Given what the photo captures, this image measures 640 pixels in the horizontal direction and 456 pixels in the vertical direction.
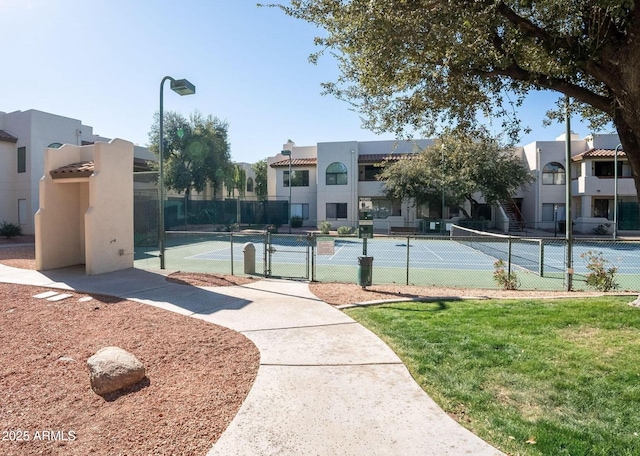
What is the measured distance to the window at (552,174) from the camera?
3744 cm

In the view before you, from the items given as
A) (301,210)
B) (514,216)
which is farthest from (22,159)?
(514,216)

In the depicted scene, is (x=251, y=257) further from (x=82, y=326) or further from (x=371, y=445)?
(x=371, y=445)

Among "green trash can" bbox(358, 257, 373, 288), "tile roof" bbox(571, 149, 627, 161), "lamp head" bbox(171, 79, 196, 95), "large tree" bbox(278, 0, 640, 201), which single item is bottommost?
"green trash can" bbox(358, 257, 373, 288)

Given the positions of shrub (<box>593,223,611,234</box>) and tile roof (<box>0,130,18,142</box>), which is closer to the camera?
tile roof (<box>0,130,18,142</box>)

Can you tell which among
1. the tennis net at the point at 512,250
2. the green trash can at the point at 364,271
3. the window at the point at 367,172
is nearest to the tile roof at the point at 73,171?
the green trash can at the point at 364,271

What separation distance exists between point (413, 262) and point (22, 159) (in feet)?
94.3

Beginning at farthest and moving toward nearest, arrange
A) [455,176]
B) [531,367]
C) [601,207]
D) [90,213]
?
[601,207] < [455,176] < [90,213] < [531,367]

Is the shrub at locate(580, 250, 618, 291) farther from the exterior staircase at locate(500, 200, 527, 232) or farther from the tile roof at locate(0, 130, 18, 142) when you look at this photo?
the tile roof at locate(0, 130, 18, 142)

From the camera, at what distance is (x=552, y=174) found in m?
37.5

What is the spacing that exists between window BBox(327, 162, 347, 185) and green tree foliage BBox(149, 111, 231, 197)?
425 inches

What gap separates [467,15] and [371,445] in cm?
645

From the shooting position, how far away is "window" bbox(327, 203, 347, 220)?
40219 mm

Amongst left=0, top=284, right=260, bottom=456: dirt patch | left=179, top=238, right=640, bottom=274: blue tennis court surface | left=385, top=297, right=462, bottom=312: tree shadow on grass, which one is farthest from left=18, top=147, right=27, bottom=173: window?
left=385, top=297, right=462, bottom=312: tree shadow on grass

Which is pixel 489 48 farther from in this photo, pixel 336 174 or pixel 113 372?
pixel 336 174
